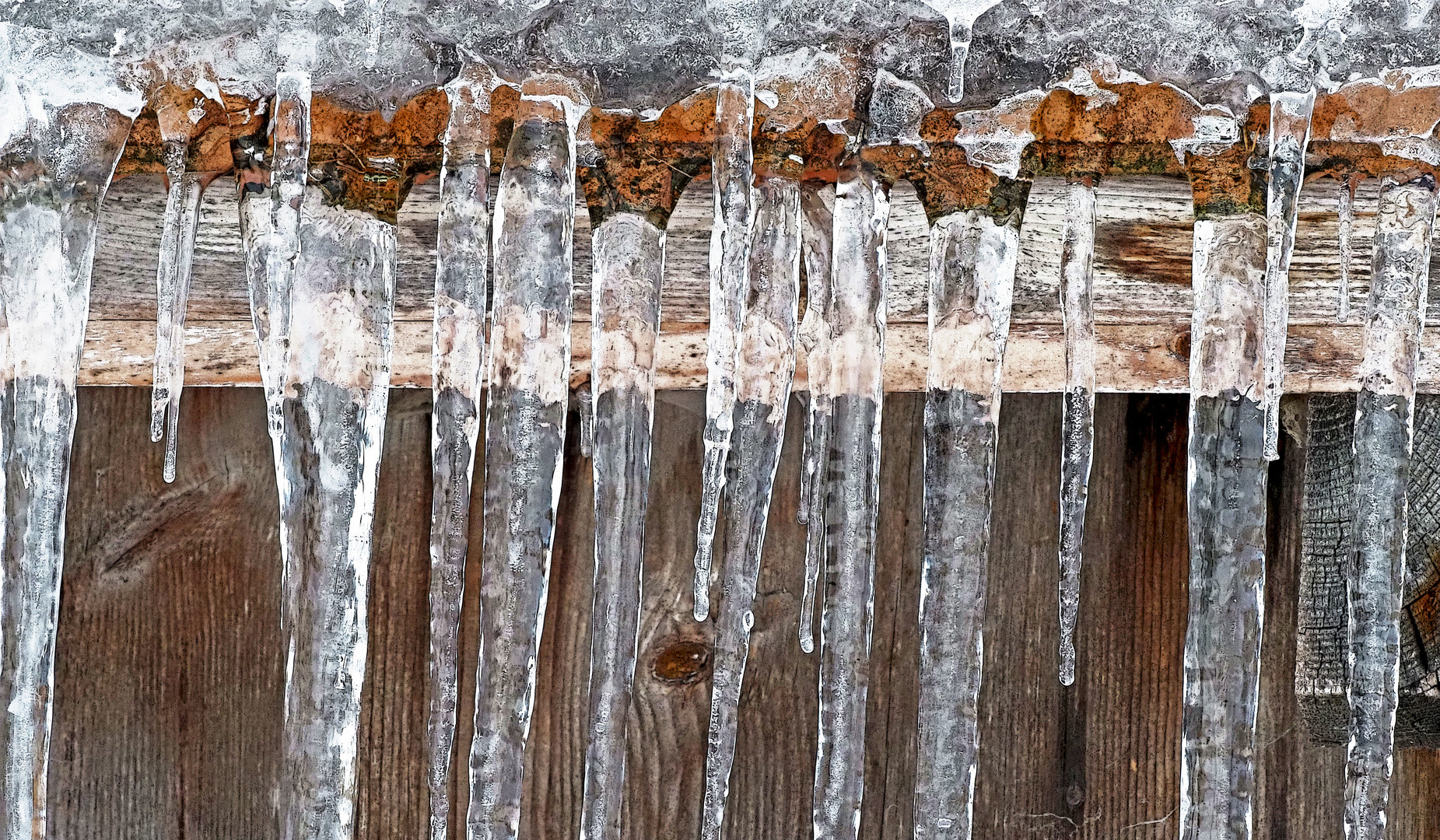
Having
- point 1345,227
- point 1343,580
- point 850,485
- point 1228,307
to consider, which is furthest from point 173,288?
point 1343,580

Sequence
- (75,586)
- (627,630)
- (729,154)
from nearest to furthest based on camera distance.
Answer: (729,154), (627,630), (75,586)

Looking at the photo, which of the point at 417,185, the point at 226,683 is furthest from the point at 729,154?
the point at 226,683

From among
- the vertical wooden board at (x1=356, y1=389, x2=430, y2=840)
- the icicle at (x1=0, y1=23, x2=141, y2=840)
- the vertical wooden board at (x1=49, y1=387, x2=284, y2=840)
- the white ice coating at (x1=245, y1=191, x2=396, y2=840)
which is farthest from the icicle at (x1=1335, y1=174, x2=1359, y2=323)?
the vertical wooden board at (x1=49, y1=387, x2=284, y2=840)

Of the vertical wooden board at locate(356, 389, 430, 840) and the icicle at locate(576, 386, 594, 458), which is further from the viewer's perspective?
the vertical wooden board at locate(356, 389, 430, 840)

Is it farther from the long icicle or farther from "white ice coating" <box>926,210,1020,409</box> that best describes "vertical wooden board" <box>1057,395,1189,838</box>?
the long icicle

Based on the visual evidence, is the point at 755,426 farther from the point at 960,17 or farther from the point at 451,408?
the point at 960,17

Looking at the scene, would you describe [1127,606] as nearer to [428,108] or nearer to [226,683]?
[428,108]
